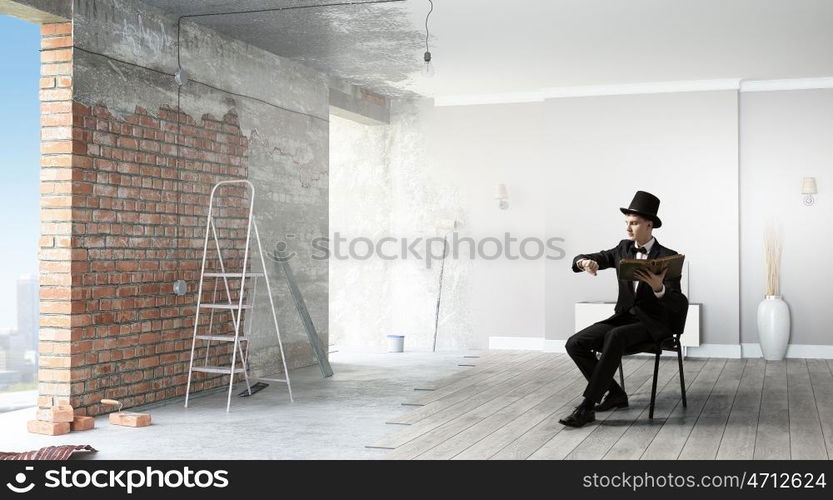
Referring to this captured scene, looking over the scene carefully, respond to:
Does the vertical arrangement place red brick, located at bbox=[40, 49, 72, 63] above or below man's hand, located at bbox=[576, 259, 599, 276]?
above

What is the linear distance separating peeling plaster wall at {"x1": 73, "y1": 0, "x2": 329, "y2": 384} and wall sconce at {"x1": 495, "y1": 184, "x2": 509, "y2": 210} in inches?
88.7

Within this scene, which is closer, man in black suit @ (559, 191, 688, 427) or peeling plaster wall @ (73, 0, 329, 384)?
man in black suit @ (559, 191, 688, 427)

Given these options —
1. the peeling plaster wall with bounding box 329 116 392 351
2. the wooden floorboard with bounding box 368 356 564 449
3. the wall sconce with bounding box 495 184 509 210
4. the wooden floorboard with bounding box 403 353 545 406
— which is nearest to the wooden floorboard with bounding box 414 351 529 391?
the wooden floorboard with bounding box 403 353 545 406

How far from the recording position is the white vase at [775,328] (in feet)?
28.8

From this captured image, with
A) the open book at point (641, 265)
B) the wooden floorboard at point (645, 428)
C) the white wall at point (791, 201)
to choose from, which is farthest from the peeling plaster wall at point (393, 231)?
the open book at point (641, 265)

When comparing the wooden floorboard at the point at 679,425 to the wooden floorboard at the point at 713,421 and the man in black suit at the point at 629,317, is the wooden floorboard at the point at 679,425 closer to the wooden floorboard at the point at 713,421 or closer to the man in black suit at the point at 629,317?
the wooden floorboard at the point at 713,421

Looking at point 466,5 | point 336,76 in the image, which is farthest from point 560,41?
point 336,76

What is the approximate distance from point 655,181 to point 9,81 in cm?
626

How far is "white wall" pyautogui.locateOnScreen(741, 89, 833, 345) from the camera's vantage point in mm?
9008

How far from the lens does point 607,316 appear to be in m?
9.11

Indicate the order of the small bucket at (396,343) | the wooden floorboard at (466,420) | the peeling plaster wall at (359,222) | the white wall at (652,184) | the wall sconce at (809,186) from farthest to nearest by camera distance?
1. the peeling plaster wall at (359,222)
2. the small bucket at (396,343)
3. the white wall at (652,184)
4. the wall sconce at (809,186)
5. the wooden floorboard at (466,420)

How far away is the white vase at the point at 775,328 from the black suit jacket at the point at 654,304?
12.0 feet

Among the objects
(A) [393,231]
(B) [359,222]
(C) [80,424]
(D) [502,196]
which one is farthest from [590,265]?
(B) [359,222]

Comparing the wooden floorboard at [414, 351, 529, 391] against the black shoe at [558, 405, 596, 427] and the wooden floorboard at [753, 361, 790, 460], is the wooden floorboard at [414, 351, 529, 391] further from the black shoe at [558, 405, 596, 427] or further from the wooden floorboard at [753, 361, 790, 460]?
the wooden floorboard at [753, 361, 790, 460]
